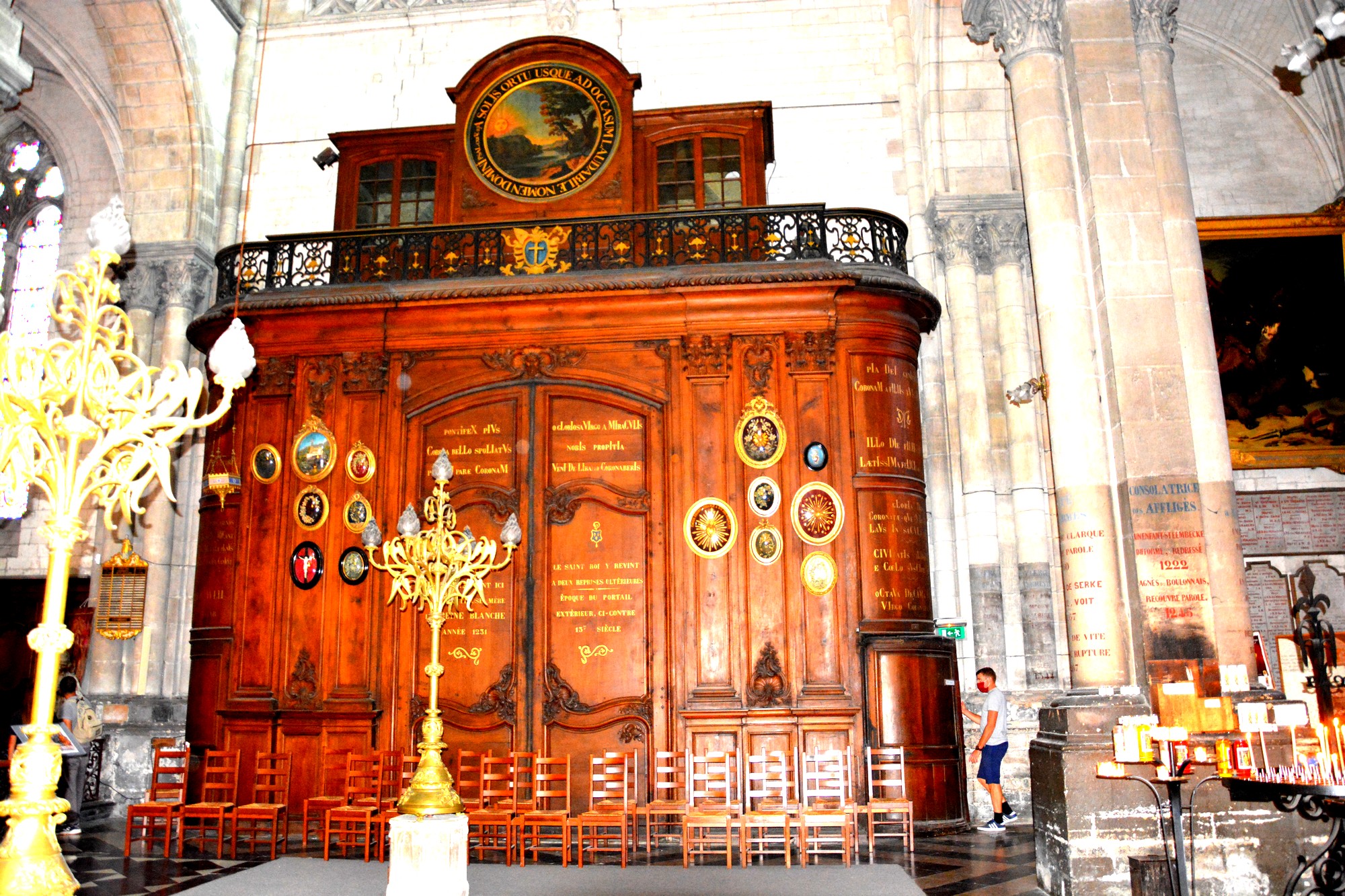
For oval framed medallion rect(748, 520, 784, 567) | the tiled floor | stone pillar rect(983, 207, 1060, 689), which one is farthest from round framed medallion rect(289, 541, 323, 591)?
stone pillar rect(983, 207, 1060, 689)

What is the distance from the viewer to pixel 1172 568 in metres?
6.73

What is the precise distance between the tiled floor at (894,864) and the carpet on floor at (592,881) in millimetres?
277

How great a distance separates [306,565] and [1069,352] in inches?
288

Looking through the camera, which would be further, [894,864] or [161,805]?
[161,805]

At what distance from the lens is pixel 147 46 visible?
11.9 meters

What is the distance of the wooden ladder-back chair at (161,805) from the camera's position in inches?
317

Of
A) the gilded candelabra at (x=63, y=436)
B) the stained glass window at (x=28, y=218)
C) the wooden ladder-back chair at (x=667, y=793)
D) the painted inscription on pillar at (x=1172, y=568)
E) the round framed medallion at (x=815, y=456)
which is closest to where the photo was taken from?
the gilded candelabra at (x=63, y=436)

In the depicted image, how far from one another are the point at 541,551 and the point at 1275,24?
409 inches

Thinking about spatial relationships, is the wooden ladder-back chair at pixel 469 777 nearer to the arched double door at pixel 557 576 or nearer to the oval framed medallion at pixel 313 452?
the arched double door at pixel 557 576

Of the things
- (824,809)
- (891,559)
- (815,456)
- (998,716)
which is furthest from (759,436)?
(824,809)

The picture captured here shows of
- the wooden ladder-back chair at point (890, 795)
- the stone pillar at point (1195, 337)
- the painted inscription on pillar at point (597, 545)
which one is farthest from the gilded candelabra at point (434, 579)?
the stone pillar at point (1195, 337)

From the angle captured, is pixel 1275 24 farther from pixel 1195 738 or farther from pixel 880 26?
pixel 1195 738

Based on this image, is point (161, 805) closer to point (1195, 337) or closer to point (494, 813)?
point (494, 813)

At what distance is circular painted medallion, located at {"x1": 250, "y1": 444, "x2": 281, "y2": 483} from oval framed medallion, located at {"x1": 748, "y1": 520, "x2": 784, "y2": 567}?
16.0 feet
